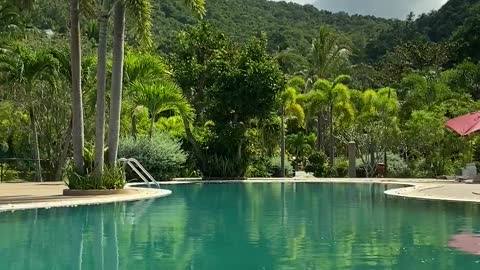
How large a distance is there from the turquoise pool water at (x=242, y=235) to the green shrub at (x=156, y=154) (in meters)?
8.67

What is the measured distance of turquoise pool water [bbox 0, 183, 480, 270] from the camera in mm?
8227

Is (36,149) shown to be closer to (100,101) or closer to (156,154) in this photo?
(156,154)

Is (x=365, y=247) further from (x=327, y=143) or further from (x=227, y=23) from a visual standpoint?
(x=227, y=23)

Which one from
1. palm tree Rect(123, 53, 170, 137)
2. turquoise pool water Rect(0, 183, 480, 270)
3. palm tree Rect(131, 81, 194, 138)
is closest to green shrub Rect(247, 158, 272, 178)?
palm tree Rect(131, 81, 194, 138)

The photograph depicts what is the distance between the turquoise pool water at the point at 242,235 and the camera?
823cm

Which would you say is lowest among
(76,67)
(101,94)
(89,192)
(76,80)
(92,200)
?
(92,200)

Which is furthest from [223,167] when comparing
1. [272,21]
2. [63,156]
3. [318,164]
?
[272,21]

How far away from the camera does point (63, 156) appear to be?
26766 mm

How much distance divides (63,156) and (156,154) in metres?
4.20

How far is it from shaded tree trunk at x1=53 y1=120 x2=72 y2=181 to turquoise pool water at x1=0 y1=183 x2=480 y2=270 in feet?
34.8

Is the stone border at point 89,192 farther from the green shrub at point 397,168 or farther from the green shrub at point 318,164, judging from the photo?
the green shrub at point 397,168

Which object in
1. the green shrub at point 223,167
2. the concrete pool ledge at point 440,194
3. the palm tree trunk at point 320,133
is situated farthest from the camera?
the palm tree trunk at point 320,133

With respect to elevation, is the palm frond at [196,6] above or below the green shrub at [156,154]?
above

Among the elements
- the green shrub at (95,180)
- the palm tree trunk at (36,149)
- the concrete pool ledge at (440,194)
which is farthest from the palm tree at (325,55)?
the green shrub at (95,180)
